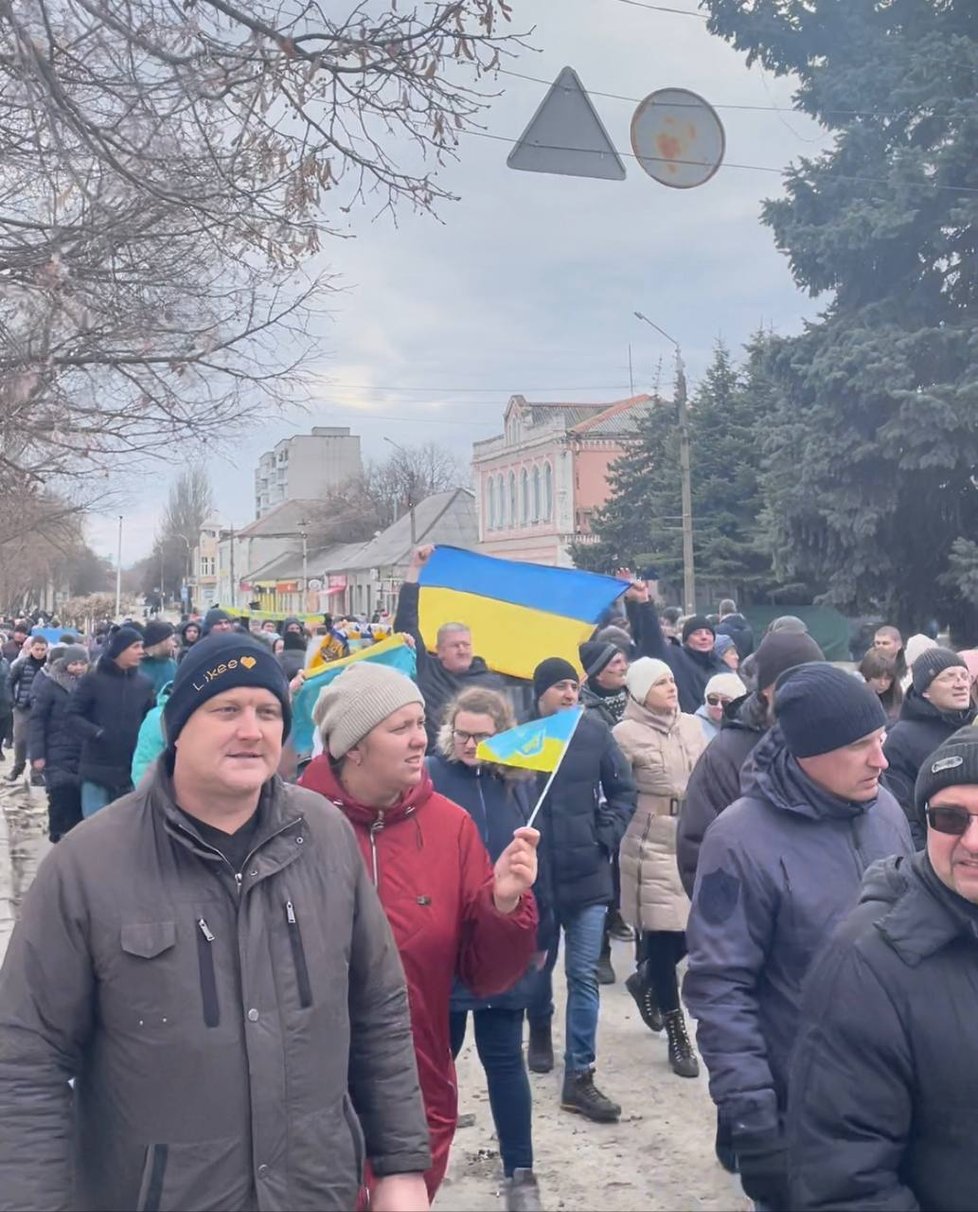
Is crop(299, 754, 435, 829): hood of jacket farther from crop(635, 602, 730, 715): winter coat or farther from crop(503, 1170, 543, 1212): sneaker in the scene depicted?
crop(635, 602, 730, 715): winter coat

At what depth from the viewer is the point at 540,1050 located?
19.9 feet

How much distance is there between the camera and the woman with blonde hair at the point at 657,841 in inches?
240

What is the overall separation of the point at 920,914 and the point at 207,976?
4.05 ft

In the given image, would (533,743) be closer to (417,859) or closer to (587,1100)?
(417,859)

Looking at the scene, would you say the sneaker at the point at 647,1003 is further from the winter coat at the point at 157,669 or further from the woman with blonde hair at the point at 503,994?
the winter coat at the point at 157,669

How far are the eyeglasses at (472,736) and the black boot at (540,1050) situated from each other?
7.34 feet

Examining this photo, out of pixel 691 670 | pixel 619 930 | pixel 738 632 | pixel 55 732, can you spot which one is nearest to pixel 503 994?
pixel 619 930

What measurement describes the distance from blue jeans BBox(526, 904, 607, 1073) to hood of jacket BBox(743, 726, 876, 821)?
228cm

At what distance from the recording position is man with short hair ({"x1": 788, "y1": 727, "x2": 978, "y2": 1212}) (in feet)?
7.13

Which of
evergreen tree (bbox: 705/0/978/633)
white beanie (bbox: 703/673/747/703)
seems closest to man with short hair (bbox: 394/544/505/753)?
white beanie (bbox: 703/673/747/703)

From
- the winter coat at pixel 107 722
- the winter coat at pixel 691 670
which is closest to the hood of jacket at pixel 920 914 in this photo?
the winter coat at pixel 691 670

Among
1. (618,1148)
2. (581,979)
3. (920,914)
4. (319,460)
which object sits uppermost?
(319,460)

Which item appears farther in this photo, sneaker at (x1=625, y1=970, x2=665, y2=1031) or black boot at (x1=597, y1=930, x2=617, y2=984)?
black boot at (x1=597, y1=930, x2=617, y2=984)

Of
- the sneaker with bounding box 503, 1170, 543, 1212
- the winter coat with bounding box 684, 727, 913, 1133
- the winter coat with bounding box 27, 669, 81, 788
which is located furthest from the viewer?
the winter coat with bounding box 27, 669, 81, 788
